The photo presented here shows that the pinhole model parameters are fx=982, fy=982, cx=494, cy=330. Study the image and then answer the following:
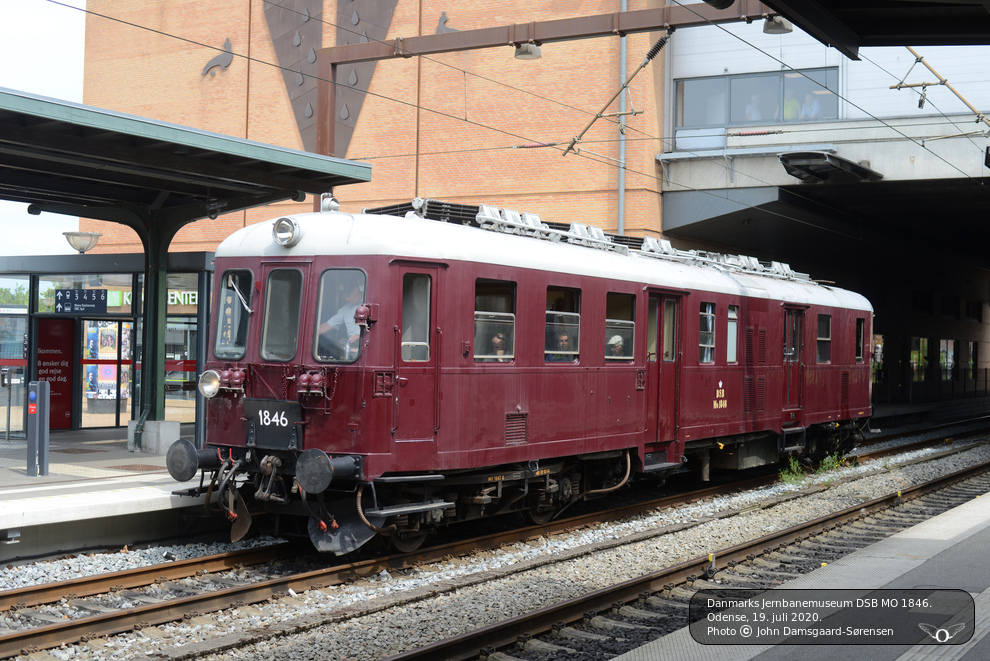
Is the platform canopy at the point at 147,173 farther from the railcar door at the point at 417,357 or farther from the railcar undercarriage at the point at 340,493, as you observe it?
the railcar door at the point at 417,357

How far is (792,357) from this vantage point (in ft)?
53.6

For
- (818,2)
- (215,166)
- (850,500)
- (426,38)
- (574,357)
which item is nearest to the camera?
(818,2)

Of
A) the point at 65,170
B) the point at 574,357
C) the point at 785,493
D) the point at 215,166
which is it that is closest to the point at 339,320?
the point at 574,357

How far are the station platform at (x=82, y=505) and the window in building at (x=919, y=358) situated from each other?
114 ft

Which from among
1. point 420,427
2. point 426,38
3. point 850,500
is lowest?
point 850,500

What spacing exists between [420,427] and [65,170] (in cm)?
655

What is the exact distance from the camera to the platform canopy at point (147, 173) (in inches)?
410

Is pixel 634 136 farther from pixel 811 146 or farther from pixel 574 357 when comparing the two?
pixel 574 357

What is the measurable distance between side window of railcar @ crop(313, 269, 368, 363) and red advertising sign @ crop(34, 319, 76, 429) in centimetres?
964

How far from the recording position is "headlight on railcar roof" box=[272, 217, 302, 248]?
9438mm

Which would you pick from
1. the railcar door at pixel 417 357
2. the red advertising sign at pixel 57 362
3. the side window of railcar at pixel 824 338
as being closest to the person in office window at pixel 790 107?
the side window of railcar at pixel 824 338

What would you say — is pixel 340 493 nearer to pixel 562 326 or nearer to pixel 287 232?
pixel 287 232

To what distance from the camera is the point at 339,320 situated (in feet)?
29.9

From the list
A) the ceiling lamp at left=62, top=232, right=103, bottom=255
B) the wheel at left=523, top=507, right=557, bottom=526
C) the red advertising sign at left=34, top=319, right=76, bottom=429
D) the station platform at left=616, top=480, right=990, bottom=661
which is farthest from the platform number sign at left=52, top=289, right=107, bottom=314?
the station platform at left=616, top=480, right=990, bottom=661
